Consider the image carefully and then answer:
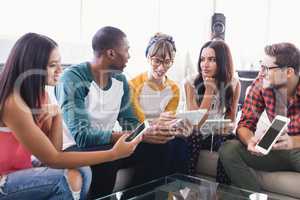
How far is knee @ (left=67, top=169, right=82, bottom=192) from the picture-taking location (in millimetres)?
1305

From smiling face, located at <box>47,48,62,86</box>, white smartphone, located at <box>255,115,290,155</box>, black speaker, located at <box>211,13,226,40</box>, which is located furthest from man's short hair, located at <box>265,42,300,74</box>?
black speaker, located at <box>211,13,226,40</box>

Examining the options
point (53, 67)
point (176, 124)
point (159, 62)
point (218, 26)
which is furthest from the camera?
point (218, 26)

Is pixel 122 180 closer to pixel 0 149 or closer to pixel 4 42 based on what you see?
pixel 0 149

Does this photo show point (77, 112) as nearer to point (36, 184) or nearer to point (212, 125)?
point (36, 184)

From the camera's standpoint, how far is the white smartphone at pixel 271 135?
1539 mm

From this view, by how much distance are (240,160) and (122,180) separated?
62 cm

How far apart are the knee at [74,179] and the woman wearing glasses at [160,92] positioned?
630mm

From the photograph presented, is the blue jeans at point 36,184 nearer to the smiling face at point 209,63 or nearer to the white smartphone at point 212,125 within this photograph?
the white smartphone at point 212,125

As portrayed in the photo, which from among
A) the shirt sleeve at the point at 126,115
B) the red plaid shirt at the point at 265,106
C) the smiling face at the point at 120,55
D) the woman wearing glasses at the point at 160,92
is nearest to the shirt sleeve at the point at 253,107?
the red plaid shirt at the point at 265,106

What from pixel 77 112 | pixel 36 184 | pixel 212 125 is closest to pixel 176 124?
pixel 212 125

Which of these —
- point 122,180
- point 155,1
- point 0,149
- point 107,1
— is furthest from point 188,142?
point 155,1

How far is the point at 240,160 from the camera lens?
5.75 feet

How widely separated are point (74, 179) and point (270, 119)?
1.10m

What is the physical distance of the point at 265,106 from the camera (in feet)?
6.24
